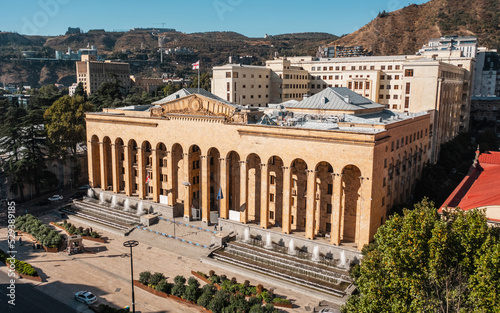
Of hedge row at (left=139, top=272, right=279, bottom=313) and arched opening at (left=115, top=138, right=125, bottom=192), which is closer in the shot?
hedge row at (left=139, top=272, right=279, bottom=313)

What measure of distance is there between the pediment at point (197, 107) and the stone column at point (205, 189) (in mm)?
5708

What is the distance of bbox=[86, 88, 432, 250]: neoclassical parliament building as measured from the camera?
1582 inches

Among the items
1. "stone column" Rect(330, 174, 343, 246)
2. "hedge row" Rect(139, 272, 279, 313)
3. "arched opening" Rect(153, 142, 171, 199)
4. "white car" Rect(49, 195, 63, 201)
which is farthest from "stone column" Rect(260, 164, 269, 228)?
"white car" Rect(49, 195, 63, 201)

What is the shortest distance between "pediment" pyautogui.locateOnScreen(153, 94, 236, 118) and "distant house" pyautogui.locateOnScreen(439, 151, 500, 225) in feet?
84.8

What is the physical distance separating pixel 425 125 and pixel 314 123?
20.0 m

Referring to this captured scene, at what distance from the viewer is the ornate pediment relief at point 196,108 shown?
47.8 meters

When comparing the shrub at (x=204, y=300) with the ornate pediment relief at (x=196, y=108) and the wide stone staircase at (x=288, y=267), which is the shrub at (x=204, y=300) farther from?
the ornate pediment relief at (x=196, y=108)

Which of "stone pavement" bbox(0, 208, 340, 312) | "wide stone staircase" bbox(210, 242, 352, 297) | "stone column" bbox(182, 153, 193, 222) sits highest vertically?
"stone column" bbox(182, 153, 193, 222)

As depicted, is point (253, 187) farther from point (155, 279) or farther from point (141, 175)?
point (141, 175)

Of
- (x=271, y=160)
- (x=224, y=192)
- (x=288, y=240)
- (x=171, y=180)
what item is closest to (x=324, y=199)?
(x=288, y=240)

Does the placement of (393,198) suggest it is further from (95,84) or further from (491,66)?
(95,84)

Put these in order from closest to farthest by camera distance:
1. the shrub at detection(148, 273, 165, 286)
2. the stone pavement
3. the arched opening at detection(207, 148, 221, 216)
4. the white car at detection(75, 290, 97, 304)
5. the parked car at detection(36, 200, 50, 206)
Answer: the white car at detection(75, 290, 97, 304), the stone pavement, the shrub at detection(148, 273, 165, 286), the arched opening at detection(207, 148, 221, 216), the parked car at detection(36, 200, 50, 206)

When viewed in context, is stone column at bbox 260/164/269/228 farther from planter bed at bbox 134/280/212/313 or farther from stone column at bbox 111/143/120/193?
stone column at bbox 111/143/120/193

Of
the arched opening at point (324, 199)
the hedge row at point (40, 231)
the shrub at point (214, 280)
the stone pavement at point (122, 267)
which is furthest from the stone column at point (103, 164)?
the arched opening at point (324, 199)
